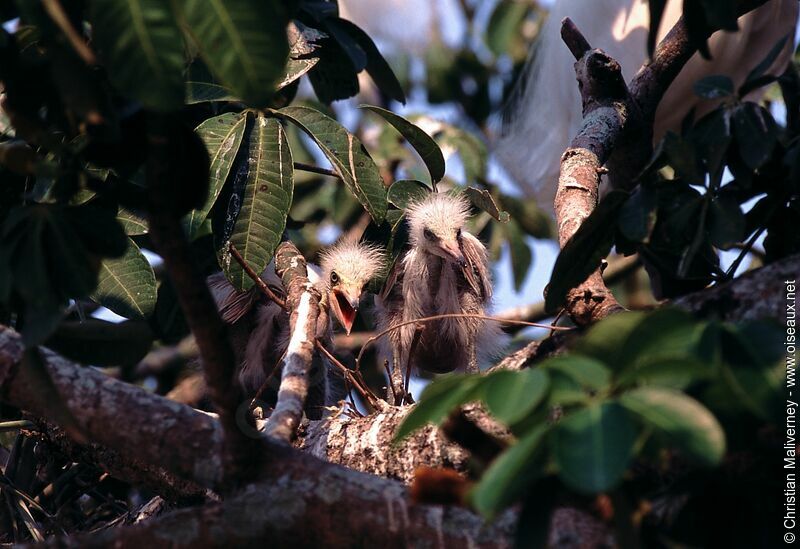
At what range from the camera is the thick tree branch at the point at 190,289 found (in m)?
0.98

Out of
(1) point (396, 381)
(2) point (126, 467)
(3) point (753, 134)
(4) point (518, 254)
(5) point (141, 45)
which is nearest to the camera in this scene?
(5) point (141, 45)

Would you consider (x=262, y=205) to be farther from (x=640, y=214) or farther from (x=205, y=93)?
(x=640, y=214)

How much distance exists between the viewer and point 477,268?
264 cm

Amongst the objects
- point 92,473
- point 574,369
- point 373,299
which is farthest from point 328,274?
point 574,369

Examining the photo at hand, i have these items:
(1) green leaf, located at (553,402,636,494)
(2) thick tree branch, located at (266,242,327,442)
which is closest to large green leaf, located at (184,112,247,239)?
(2) thick tree branch, located at (266,242,327,442)

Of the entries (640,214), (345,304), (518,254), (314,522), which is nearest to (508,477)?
(314,522)

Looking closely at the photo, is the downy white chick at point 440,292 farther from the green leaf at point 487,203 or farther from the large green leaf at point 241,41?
the large green leaf at point 241,41

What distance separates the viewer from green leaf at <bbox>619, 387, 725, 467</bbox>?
0.71 meters

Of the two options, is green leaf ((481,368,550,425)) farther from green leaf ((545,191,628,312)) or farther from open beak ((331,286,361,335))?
open beak ((331,286,361,335))

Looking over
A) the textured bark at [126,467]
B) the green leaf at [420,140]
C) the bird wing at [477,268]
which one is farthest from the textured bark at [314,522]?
the bird wing at [477,268]

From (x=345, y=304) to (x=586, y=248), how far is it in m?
1.15

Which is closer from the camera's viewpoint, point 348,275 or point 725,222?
point 725,222

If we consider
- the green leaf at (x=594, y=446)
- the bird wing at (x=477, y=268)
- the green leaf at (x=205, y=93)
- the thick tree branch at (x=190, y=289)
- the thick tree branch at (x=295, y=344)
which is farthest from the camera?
the bird wing at (x=477, y=268)

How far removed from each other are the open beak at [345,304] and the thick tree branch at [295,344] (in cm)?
10
